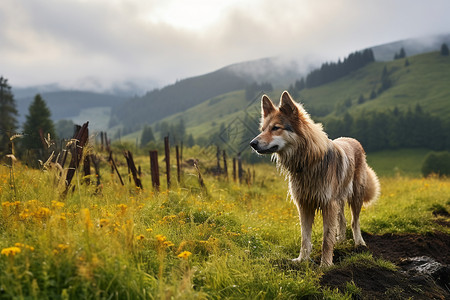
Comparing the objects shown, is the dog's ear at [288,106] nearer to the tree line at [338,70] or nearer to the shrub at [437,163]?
the shrub at [437,163]

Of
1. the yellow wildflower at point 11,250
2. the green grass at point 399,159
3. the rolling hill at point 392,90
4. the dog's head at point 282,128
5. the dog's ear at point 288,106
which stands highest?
the rolling hill at point 392,90

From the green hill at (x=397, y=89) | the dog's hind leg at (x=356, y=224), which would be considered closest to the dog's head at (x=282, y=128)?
the dog's hind leg at (x=356, y=224)

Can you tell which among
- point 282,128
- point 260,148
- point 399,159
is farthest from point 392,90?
point 260,148

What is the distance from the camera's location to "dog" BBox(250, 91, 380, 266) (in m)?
5.49

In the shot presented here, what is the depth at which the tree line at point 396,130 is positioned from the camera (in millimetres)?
104125

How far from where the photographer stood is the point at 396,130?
107875 mm

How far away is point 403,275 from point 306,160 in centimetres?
239

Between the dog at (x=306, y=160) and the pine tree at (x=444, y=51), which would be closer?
the dog at (x=306, y=160)

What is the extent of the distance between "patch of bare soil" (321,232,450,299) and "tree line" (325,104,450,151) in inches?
3920

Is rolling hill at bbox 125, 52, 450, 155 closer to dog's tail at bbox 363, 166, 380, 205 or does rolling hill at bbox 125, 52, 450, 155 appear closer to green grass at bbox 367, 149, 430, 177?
green grass at bbox 367, 149, 430, 177

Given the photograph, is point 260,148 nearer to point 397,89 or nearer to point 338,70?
point 397,89

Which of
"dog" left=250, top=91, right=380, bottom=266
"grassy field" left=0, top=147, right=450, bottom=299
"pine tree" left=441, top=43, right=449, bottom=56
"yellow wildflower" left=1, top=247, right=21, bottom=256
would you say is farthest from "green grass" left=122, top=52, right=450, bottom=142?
"yellow wildflower" left=1, top=247, right=21, bottom=256

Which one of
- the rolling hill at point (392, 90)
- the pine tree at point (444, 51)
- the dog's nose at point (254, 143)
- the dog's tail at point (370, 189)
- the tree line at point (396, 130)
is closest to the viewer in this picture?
the dog's nose at point (254, 143)

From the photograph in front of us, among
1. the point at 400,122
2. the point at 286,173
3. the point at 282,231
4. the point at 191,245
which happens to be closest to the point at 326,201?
the point at 286,173
